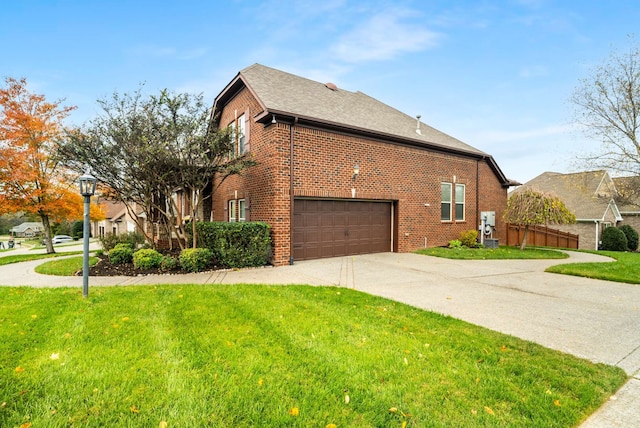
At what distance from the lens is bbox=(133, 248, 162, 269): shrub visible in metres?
8.27

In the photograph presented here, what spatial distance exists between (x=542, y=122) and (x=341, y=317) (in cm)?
1676

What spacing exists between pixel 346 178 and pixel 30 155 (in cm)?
1615

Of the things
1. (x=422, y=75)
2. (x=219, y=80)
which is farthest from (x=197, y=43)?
(x=422, y=75)

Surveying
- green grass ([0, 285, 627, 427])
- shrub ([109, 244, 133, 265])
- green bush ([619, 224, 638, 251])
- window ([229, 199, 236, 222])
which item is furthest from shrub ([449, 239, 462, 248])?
green bush ([619, 224, 638, 251])

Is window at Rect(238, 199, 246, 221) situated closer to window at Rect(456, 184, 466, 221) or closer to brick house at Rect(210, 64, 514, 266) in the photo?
brick house at Rect(210, 64, 514, 266)

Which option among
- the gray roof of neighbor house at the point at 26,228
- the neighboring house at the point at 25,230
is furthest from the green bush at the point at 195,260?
the gray roof of neighbor house at the point at 26,228

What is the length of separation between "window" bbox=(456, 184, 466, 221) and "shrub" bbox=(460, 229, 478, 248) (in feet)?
2.69

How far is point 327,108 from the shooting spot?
37.6 feet

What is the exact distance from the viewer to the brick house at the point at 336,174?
9648 millimetres

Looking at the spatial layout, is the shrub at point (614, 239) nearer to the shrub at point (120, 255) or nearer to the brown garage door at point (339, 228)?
the brown garage door at point (339, 228)

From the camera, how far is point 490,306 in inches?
207

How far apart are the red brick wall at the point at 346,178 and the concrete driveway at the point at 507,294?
87.7 inches

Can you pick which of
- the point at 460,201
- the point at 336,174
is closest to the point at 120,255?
the point at 336,174

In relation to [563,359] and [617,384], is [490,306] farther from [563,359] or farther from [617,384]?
[617,384]
